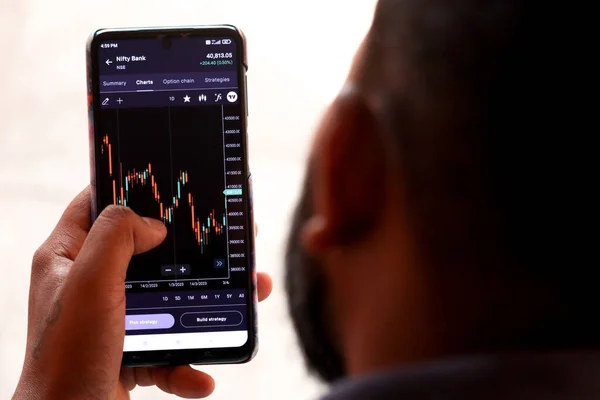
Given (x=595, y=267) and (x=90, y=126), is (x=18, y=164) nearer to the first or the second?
(x=90, y=126)

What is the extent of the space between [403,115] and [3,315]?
70 cm

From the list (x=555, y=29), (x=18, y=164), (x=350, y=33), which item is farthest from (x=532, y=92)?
(x=18, y=164)

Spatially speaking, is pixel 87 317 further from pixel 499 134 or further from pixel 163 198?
pixel 499 134

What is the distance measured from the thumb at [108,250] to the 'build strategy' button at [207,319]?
0.09 meters

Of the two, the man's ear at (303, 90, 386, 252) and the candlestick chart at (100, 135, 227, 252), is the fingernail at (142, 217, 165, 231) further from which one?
the man's ear at (303, 90, 386, 252)

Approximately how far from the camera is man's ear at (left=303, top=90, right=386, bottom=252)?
0.33 m

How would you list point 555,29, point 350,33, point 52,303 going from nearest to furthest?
point 555,29, point 52,303, point 350,33

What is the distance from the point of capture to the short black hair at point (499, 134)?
11.9 inches

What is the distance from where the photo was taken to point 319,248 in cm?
35

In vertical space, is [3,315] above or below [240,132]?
below

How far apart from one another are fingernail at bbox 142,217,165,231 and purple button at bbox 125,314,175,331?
8cm

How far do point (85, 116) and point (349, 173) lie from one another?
1.97ft

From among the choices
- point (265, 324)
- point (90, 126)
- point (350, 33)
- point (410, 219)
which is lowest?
point (265, 324)

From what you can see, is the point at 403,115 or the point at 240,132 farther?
the point at 240,132
